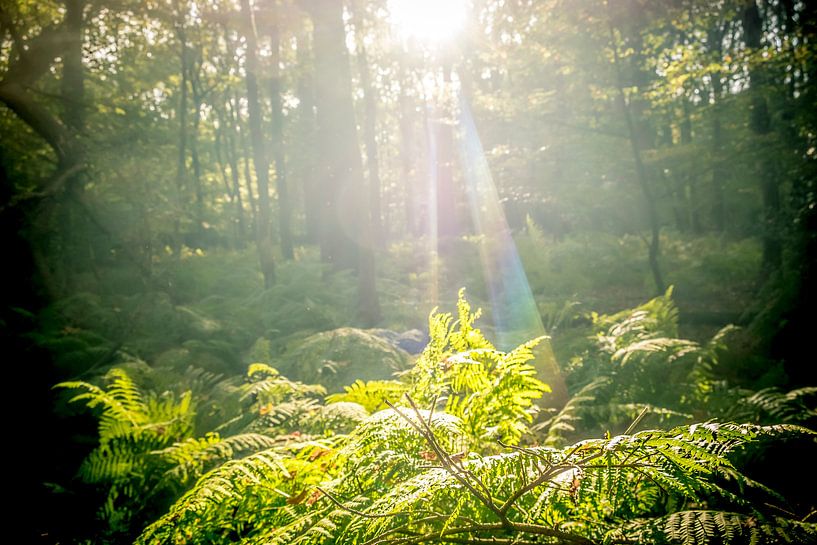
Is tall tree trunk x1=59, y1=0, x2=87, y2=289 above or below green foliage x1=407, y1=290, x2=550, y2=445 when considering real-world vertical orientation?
above

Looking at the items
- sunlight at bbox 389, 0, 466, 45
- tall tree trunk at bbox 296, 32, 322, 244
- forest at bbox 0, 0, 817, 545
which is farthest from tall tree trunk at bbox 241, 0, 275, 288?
tall tree trunk at bbox 296, 32, 322, 244

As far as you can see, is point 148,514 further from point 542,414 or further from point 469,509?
point 542,414

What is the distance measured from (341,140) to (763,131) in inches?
349

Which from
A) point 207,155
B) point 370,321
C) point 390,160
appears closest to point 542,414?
point 370,321

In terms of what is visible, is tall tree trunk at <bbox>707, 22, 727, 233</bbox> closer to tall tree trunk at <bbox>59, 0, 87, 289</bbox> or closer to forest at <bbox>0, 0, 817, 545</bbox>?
forest at <bbox>0, 0, 817, 545</bbox>

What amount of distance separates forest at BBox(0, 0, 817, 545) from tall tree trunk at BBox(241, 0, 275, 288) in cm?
11

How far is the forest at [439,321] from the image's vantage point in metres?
1.26

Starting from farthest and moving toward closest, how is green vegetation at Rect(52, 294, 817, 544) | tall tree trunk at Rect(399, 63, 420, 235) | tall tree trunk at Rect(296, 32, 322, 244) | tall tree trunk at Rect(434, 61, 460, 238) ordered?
tall tree trunk at Rect(399, 63, 420, 235) → tall tree trunk at Rect(434, 61, 460, 238) → tall tree trunk at Rect(296, 32, 322, 244) → green vegetation at Rect(52, 294, 817, 544)

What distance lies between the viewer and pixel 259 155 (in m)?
13.2

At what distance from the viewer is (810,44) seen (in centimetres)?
654

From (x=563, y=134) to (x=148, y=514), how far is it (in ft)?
32.2

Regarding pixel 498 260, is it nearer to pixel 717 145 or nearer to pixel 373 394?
pixel 717 145

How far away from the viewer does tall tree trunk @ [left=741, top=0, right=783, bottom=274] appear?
24.5 feet

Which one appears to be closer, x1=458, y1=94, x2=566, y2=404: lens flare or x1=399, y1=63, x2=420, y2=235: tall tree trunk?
x1=458, y1=94, x2=566, y2=404: lens flare
